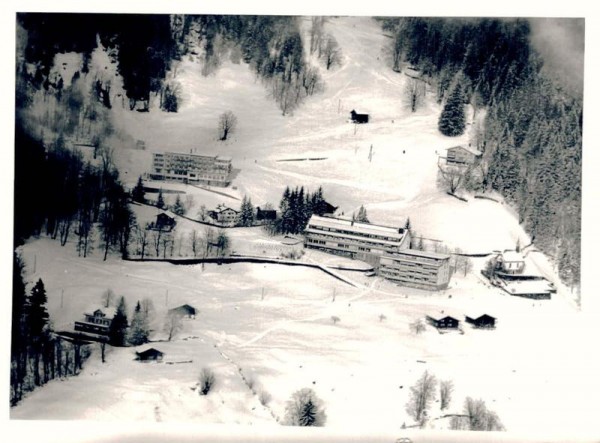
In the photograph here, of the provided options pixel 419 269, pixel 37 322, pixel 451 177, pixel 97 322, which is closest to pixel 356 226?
pixel 419 269

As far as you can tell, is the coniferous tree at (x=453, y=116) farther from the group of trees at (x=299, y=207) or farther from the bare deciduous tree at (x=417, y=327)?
the bare deciduous tree at (x=417, y=327)

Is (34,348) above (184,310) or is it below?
below

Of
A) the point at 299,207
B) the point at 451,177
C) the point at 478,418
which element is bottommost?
the point at 478,418

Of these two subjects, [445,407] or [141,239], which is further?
[141,239]

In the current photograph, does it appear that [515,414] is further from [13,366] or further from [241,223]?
[13,366]

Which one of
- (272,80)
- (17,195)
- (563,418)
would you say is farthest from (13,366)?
(563,418)

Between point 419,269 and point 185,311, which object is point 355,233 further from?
point 185,311

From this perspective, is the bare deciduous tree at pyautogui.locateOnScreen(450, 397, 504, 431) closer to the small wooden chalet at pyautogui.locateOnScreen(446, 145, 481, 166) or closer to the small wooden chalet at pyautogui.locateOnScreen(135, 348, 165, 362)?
the small wooden chalet at pyautogui.locateOnScreen(446, 145, 481, 166)
